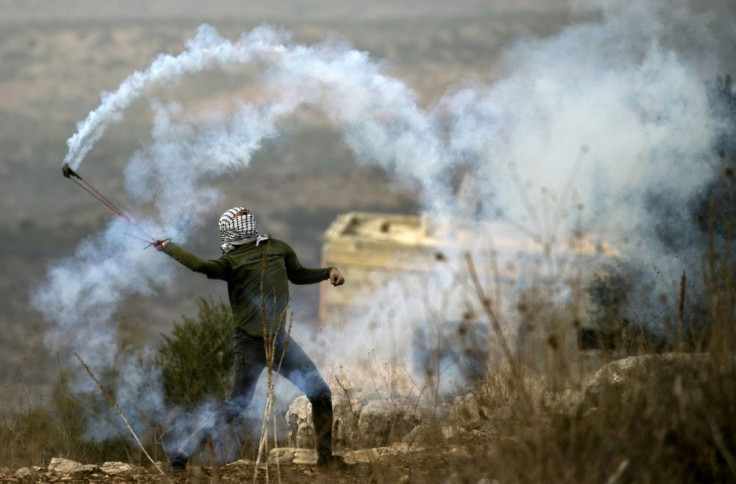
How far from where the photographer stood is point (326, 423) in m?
6.30

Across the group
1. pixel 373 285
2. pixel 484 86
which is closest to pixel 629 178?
pixel 484 86

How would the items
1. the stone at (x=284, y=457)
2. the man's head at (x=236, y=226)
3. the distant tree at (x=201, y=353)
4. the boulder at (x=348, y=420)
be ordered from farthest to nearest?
the distant tree at (x=201, y=353), the boulder at (x=348, y=420), the stone at (x=284, y=457), the man's head at (x=236, y=226)

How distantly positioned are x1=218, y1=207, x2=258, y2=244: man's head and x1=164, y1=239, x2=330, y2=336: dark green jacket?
78mm

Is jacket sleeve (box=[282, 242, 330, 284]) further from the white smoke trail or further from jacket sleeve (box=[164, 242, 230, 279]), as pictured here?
the white smoke trail

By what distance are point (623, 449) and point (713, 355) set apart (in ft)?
2.15

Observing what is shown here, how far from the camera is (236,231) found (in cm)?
654

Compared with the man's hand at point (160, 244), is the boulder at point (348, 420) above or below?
below

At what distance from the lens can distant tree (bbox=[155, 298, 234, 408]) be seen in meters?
13.1

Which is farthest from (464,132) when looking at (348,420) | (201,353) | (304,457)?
(304,457)

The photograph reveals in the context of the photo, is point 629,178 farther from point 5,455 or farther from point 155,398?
point 5,455

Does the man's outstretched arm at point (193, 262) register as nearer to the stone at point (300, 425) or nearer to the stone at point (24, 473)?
the stone at point (24, 473)

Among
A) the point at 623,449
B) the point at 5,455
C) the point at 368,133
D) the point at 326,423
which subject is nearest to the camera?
the point at 623,449

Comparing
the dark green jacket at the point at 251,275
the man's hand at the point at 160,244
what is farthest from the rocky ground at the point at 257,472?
the man's hand at the point at 160,244

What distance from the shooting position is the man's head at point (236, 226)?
654 cm
